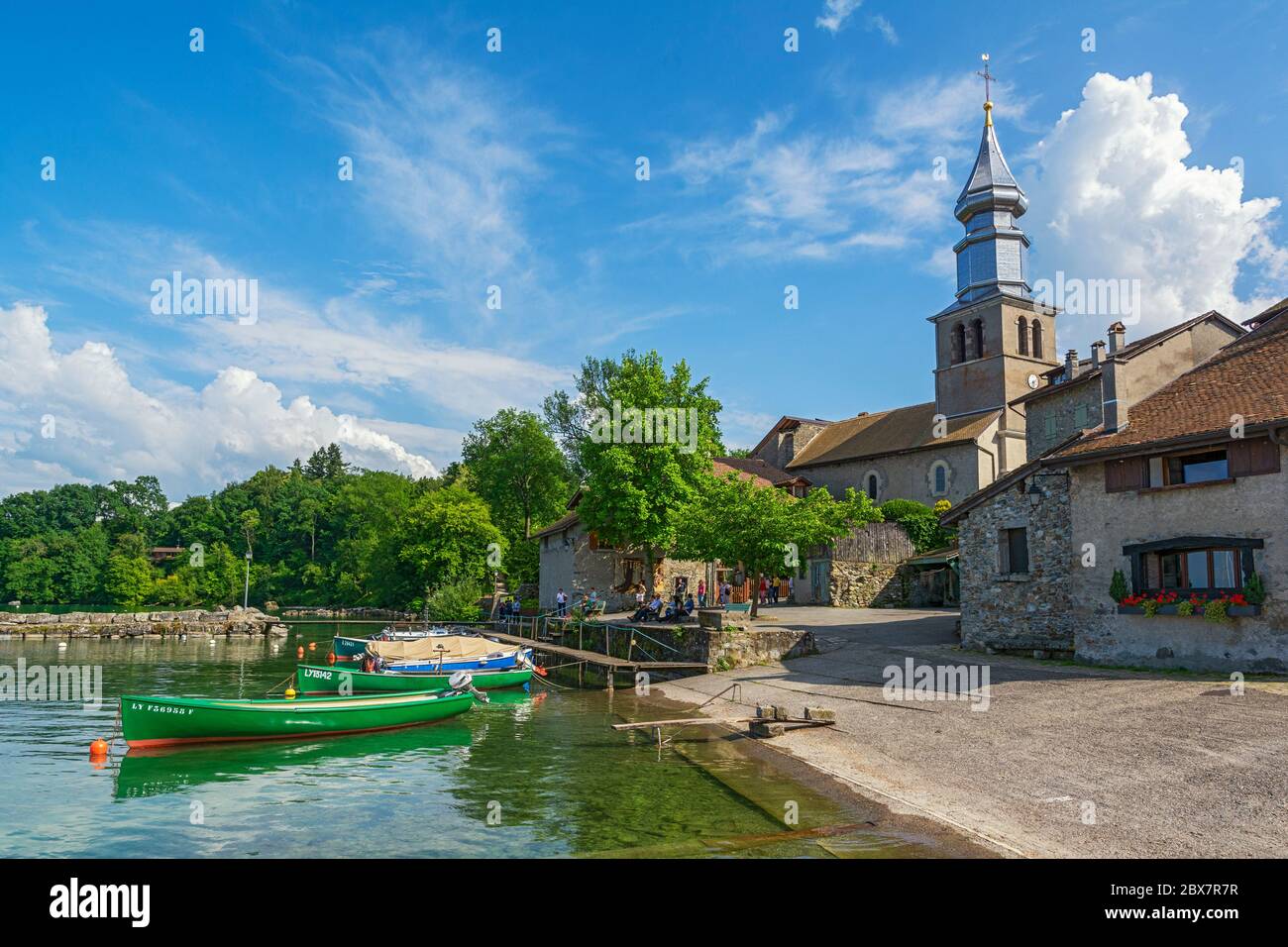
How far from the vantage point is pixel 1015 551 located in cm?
2455

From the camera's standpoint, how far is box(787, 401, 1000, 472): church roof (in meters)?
51.5

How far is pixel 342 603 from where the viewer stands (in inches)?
3733

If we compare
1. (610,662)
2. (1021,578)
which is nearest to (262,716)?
(610,662)

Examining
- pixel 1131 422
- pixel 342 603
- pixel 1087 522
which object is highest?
pixel 1131 422

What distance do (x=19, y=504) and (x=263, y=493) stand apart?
35.6 m

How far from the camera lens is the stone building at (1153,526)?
18391 millimetres

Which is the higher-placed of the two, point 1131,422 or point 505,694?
point 1131,422

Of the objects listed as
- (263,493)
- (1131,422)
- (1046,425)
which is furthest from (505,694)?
(263,493)

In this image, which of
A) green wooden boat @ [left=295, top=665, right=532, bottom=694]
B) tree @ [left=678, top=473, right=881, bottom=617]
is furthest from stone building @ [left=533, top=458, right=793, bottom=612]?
green wooden boat @ [left=295, top=665, right=532, bottom=694]

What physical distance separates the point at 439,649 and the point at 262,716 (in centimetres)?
1284

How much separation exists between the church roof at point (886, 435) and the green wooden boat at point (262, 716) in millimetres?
38487

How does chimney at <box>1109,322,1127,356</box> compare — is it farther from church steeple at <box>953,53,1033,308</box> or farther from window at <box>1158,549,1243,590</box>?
church steeple at <box>953,53,1033,308</box>
